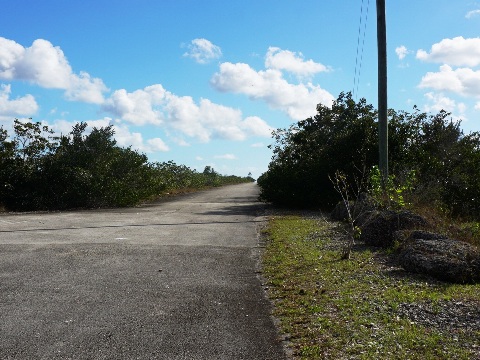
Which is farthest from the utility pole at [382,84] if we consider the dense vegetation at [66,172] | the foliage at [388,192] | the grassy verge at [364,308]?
the dense vegetation at [66,172]

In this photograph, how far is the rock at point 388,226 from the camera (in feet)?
33.2

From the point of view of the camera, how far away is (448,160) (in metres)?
18.2

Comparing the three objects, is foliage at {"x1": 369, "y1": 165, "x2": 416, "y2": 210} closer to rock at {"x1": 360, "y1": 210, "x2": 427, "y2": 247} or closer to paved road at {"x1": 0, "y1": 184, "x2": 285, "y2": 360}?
rock at {"x1": 360, "y1": 210, "x2": 427, "y2": 247}

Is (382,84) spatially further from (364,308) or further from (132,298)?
(132,298)

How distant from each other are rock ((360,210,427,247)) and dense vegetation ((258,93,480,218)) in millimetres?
3375

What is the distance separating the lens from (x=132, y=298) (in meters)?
6.25

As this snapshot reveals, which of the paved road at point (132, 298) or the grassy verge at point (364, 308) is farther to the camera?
the paved road at point (132, 298)

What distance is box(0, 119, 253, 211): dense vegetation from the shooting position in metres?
21.5

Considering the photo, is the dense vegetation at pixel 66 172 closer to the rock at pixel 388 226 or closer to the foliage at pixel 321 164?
the foliage at pixel 321 164

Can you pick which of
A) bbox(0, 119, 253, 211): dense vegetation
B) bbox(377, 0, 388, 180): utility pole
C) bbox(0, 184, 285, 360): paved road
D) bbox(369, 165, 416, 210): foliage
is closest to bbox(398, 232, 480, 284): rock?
bbox(0, 184, 285, 360): paved road

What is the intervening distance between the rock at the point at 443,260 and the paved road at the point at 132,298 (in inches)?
98.2

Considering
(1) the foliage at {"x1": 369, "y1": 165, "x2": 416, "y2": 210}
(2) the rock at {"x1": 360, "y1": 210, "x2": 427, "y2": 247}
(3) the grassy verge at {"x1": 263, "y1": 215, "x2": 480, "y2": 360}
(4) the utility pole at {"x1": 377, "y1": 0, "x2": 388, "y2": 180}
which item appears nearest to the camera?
(3) the grassy verge at {"x1": 263, "y1": 215, "x2": 480, "y2": 360}

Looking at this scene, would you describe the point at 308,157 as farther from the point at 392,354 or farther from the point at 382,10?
the point at 392,354

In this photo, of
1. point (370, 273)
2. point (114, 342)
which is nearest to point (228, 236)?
point (370, 273)
